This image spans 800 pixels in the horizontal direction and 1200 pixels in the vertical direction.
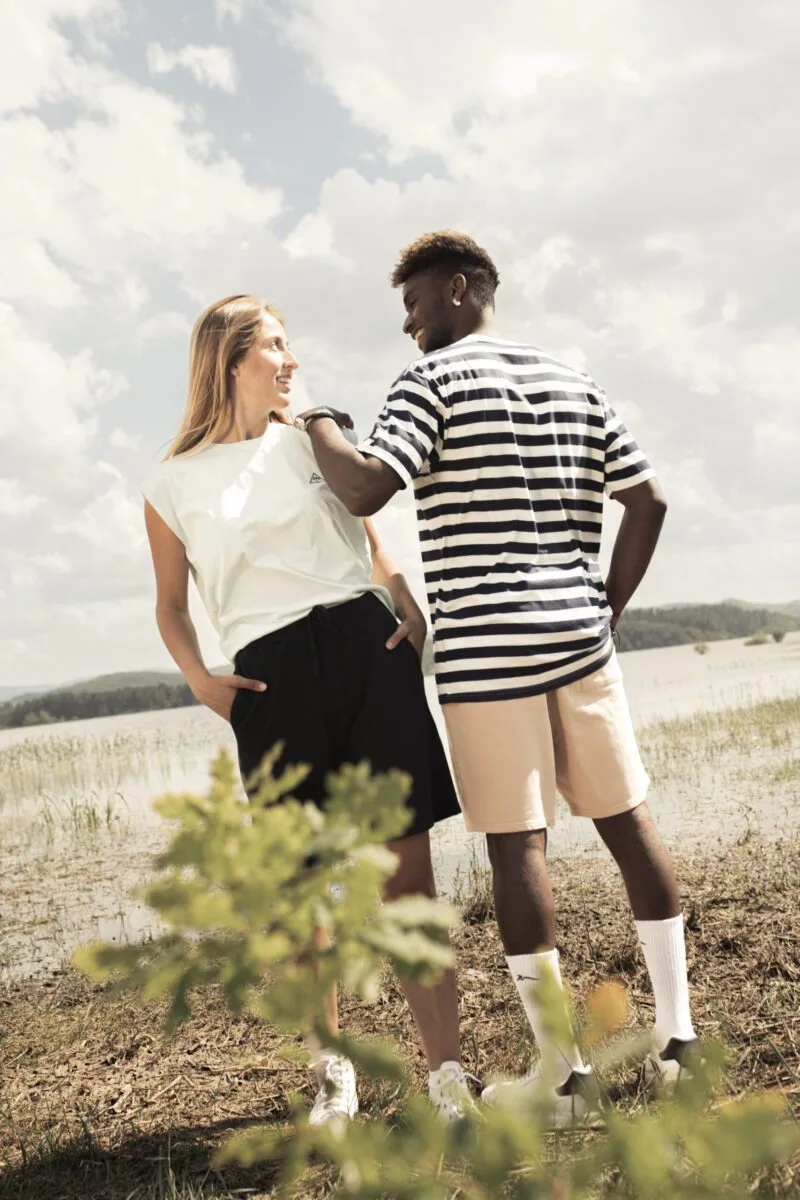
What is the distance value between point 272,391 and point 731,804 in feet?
19.5

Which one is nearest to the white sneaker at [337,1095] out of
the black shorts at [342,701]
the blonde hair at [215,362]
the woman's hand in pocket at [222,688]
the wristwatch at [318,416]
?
the black shorts at [342,701]

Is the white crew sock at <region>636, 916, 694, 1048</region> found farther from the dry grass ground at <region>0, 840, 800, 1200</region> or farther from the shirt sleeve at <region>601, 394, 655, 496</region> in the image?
the shirt sleeve at <region>601, 394, 655, 496</region>

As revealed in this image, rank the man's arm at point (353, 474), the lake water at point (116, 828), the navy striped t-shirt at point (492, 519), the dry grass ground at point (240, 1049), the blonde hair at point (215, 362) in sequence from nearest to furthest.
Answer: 1. the man's arm at point (353, 474)
2. the navy striped t-shirt at point (492, 519)
3. the dry grass ground at point (240, 1049)
4. the blonde hair at point (215, 362)
5. the lake water at point (116, 828)

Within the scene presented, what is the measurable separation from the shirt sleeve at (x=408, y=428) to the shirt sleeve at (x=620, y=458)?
0.60 metres

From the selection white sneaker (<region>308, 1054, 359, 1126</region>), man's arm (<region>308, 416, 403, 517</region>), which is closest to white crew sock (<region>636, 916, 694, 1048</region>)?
white sneaker (<region>308, 1054, 359, 1126</region>)

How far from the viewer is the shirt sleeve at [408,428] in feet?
8.21

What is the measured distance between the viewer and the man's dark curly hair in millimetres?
2846

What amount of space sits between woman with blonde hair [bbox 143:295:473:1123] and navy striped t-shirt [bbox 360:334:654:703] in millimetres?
186

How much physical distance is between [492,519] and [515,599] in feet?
0.69

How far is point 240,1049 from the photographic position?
354 cm

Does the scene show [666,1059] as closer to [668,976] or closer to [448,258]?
[668,976]

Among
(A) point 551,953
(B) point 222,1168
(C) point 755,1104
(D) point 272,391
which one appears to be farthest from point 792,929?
(C) point 755,1104

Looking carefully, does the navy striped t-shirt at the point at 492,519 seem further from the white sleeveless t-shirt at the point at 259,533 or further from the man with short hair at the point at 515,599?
the white sleeveless t-shirt at the point at 259,533

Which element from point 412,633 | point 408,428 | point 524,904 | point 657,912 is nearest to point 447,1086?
point 524,904
